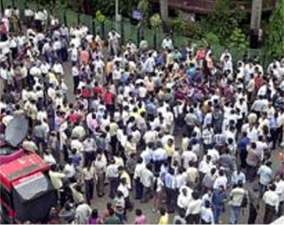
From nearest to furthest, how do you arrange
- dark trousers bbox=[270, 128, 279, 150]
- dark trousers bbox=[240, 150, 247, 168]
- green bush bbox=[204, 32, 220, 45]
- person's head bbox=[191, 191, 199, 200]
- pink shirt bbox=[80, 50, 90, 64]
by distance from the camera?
person's head bbox=[191, 191, 199, 200], dark trousers bbox=[240, 150, 247, 168], dark trousers bbox=[270, 128, 279, 150], pink shirt bbox=[80, 50, 90, 64], green bush bbox=[204, 32, 220, 45]

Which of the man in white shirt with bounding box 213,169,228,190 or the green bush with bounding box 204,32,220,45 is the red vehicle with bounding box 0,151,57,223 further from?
the green bush with bounding box 204,32,220,45

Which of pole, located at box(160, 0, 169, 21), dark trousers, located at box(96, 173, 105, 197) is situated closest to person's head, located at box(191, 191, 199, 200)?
Answer: dark trousers, located at box(96, 173, 105, 197)

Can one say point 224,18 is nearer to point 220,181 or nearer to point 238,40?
point 238,40

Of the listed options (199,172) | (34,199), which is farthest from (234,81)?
(34,199)

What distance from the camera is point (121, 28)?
26.3 meters

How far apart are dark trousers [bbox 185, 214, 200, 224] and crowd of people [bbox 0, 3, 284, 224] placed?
26 millimetres

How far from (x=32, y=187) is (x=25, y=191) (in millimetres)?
184

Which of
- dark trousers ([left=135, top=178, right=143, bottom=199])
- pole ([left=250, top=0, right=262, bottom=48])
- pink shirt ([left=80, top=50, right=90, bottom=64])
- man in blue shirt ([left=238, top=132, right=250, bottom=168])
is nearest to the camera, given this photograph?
dark trousers ([left=135, top=178, right=143, bottom=199])

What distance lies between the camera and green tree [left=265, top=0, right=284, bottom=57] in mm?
24609

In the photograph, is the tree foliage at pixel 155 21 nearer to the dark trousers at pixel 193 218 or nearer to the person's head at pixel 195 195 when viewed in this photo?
the person's head at pixel 195 195

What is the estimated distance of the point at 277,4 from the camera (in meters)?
25.8

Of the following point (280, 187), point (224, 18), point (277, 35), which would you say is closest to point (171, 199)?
point (280, 187)

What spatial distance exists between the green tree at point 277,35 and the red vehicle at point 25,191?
1035 centimetres

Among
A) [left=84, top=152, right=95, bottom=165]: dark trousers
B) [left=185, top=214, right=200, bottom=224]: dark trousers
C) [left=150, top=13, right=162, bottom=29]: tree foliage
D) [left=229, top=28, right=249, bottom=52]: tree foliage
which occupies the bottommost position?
[left=185, top=214, right=200, bottom=224]: dark trousers
